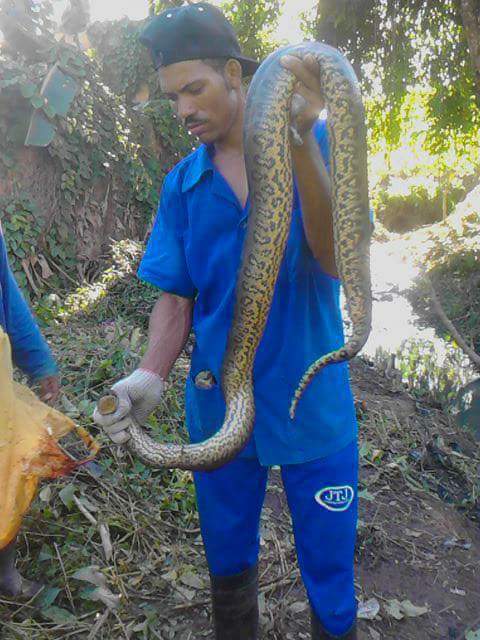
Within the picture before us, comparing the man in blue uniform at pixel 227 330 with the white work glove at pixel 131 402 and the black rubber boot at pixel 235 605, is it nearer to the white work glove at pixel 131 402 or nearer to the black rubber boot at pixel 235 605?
the white work glove at pixel 131 402

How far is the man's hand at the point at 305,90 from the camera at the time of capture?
1588 mm

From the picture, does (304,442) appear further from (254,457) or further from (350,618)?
(350,618)

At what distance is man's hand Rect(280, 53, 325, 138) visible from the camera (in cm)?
159

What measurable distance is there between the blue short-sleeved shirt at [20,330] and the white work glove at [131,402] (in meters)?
0.67

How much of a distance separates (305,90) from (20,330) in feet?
5.17

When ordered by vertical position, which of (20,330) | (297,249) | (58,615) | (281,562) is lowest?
(281,562)

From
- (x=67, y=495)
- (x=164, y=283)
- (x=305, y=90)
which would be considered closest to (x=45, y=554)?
(x=67, y=495)

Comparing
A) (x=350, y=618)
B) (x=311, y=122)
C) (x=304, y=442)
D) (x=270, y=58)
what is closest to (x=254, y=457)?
(x=304, y=442)

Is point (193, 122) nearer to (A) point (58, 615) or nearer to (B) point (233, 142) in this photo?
(B) point (233, 142)

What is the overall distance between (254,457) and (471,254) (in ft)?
31.7

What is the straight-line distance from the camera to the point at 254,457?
218 cm

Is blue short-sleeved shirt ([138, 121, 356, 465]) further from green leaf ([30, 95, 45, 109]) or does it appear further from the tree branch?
green leaf ([30, 95, 45, 109])

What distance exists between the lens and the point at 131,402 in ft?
6.81

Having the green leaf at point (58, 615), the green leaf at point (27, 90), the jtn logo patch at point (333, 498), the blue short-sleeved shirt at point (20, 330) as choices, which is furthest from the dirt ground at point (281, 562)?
the green leaf at point (27, 90)
